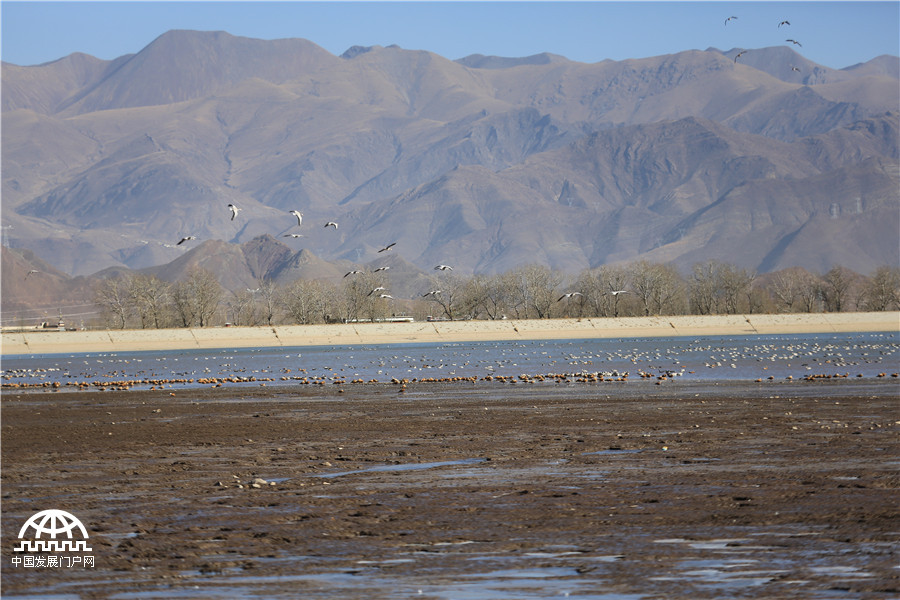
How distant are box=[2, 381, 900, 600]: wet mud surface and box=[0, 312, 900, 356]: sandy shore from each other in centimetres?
8025

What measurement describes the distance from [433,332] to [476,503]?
322 feet

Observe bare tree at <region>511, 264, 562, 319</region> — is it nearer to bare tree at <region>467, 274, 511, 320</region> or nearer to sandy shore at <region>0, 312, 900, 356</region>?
bare tree at <region>467, 274, 511, 320</region>

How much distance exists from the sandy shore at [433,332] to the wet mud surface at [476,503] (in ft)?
263

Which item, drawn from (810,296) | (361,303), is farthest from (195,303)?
(810,296)

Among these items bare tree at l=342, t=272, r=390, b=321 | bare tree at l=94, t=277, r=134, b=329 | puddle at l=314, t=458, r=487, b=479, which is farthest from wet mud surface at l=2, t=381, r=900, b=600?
bare tree at l=94, t=277, r=134, b=329

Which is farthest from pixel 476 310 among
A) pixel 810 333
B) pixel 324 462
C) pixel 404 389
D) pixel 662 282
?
pixel 324 462

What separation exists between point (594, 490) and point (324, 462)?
641 centimetres

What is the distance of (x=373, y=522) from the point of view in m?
15.7

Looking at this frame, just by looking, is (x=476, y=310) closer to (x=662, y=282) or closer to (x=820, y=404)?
(x=662, y=282)

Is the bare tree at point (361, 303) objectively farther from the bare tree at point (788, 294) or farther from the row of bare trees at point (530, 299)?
the bare tree at point (788, 294)

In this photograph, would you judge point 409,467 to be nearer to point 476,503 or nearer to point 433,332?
point 476,503

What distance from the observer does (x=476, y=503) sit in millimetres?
16906

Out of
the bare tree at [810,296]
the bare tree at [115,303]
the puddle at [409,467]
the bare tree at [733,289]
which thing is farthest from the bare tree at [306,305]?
the puddle at [409,467]

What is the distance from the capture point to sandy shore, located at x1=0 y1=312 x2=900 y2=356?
10956 cm
